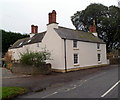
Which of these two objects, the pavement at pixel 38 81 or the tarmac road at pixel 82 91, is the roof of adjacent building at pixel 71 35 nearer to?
the pavement at pixel 38 81

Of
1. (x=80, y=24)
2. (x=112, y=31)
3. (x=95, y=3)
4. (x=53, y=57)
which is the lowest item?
(x=53, y=57)

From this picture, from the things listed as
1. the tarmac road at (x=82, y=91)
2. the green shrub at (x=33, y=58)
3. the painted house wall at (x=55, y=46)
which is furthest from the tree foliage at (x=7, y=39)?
the tarmac road at (x=82, y=91)

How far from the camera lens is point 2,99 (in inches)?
320

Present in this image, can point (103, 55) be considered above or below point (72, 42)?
below

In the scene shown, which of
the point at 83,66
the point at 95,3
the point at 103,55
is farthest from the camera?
the point at 95,3

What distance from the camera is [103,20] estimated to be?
40.2 m

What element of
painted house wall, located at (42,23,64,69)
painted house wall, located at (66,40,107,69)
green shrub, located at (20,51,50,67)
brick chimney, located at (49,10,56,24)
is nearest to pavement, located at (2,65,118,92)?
green shrub, located at (20,51,50,67)

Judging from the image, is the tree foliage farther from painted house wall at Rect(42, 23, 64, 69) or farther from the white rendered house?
painted house wall at Rect(42, 23, 64, 69)

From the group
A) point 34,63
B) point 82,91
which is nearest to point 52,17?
point 34,63

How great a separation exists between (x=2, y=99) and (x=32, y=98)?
1.64 m

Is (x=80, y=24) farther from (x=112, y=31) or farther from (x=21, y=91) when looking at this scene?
(x=21, y=91)

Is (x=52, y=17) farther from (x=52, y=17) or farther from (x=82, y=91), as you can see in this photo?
(x=82, y=91)

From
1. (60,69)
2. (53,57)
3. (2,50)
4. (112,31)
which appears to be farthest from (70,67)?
(2,50)

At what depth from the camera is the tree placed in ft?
131
